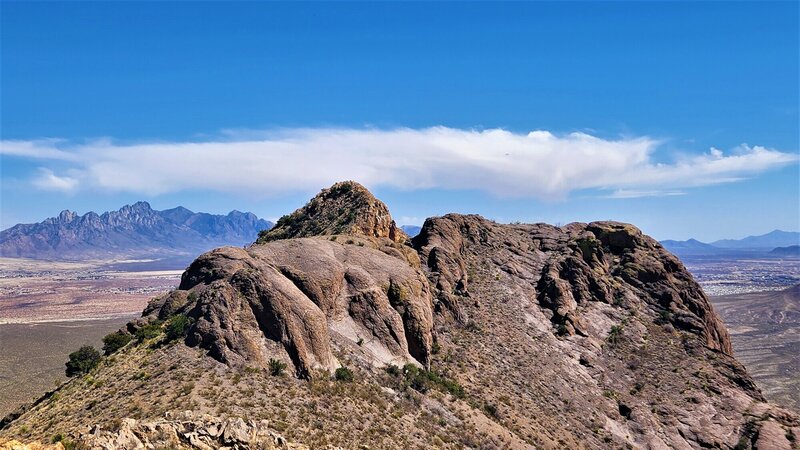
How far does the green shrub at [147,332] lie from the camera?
40.7 metres

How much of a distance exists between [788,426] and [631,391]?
14671 millimetres

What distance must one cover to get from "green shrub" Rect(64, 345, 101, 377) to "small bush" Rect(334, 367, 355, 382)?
19064mm

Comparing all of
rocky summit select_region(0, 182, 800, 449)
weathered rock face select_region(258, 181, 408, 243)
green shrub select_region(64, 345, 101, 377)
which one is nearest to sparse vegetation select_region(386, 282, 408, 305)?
rocky summit select_region(0, 182, 800, 449)

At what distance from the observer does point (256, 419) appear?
2964 cm

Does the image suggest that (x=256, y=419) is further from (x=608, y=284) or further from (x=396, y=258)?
(x=608, y=284)

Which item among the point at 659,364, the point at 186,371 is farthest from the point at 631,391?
the point at 186,371

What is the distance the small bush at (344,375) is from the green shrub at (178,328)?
11101mm

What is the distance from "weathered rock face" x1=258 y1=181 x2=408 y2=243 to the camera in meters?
62.2

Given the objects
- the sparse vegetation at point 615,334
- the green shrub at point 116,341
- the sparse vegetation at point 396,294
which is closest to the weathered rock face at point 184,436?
the green shrub at point 116,341

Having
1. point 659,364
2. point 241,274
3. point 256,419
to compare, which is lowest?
point 659,364

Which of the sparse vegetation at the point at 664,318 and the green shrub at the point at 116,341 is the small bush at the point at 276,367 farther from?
the sparse vegetation at the point at 664,318

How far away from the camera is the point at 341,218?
213ft

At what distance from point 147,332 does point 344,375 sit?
1582 cm

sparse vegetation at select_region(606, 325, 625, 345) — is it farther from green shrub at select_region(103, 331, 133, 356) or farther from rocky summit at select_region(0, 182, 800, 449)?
green shrub at select_region(103, 331, 133, 356)
